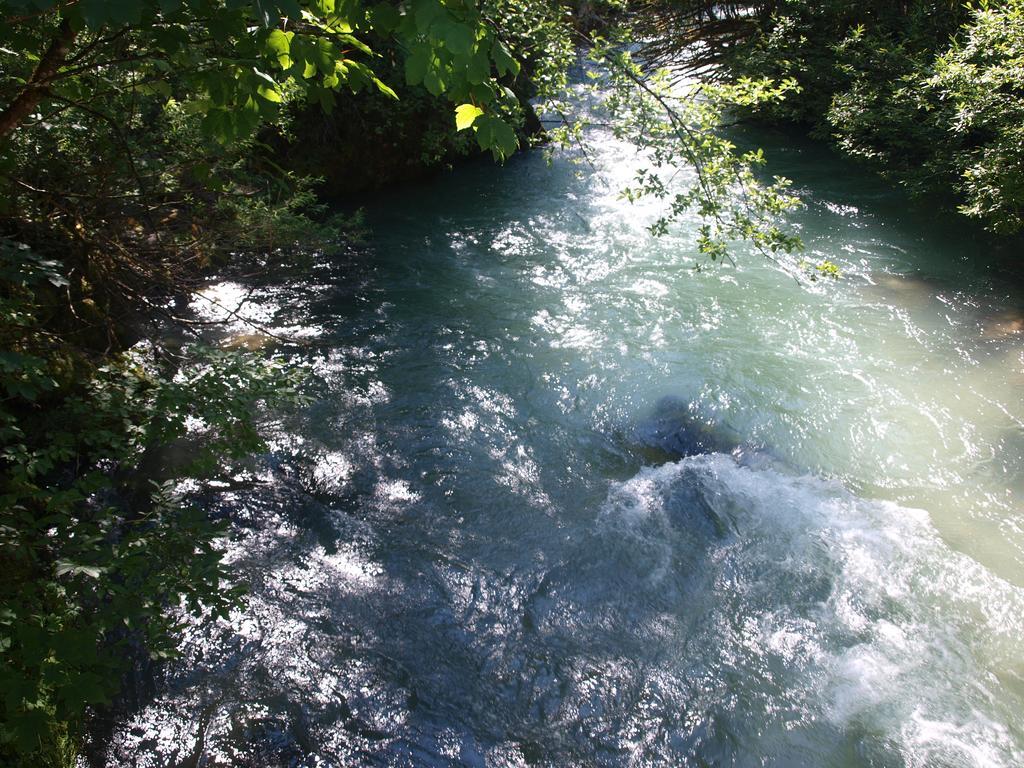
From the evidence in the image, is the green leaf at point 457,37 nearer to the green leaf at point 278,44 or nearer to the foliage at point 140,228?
the foliage at point 140,228

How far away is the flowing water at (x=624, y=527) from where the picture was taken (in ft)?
12.2

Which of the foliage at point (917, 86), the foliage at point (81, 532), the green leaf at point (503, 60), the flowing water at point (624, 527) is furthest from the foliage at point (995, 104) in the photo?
the foliage at point (81, 532)

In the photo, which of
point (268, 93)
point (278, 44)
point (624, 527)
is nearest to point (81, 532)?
point (268, 93)

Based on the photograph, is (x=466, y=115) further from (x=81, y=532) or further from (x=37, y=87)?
(x=81, y=532)

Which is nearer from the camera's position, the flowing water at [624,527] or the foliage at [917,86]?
the flowing water at [624,527]

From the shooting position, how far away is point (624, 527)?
16.4 feet

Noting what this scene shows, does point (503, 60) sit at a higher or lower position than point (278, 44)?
higher

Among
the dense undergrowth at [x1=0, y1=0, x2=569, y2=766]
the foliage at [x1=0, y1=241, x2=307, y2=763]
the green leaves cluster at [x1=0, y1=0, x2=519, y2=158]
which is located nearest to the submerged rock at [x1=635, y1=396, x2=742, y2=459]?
the dense undergrowth at [x1=0, y1=0, x2=569, y2=766]

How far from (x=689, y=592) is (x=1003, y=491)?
283cm

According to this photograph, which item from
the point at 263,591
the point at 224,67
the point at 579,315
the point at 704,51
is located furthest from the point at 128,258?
the point at 704,51

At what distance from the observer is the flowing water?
3715mm

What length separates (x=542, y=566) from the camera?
184 inches

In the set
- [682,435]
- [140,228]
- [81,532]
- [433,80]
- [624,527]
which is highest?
[433,80]

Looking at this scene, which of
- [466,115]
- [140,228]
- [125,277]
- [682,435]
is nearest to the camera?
[466,115]
